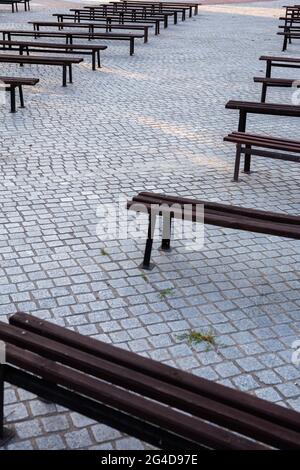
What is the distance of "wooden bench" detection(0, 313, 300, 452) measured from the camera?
94.0 inches

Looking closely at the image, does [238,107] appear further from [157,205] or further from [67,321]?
[67,321]

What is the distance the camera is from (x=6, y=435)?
118 inches

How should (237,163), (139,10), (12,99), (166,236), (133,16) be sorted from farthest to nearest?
(139,10)
(133,16)
(12,99)
(237,163)
(166,236)

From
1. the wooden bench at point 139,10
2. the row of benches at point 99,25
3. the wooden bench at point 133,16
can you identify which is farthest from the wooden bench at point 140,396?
the wooden bench at point 139,10

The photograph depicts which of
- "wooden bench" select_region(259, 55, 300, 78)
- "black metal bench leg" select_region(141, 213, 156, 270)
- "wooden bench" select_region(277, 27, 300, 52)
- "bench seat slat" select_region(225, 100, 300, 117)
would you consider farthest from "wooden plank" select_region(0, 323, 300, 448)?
"wooden bench" select_region(277, 27, 300, 52)

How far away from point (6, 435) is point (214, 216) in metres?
2.10

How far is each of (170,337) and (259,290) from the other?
34.5 inches

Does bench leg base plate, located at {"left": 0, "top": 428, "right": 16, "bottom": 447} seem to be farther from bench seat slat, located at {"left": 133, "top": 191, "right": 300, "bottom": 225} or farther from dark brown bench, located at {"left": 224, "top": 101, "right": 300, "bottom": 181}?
dark brown bench, located at {"left": 224, "top": 101, "right": 300, "bottom": 181}

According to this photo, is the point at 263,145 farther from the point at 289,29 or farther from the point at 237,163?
the point at 289,29

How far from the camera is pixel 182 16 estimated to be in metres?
20.5

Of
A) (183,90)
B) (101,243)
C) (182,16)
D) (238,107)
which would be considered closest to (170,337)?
(101,243)

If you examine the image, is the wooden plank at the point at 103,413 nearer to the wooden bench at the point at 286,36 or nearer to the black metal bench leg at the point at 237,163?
the black metal bench leg at the point at 237,163

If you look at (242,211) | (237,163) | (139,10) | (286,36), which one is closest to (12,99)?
(237,163)

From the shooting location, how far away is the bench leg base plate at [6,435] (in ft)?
9.71
